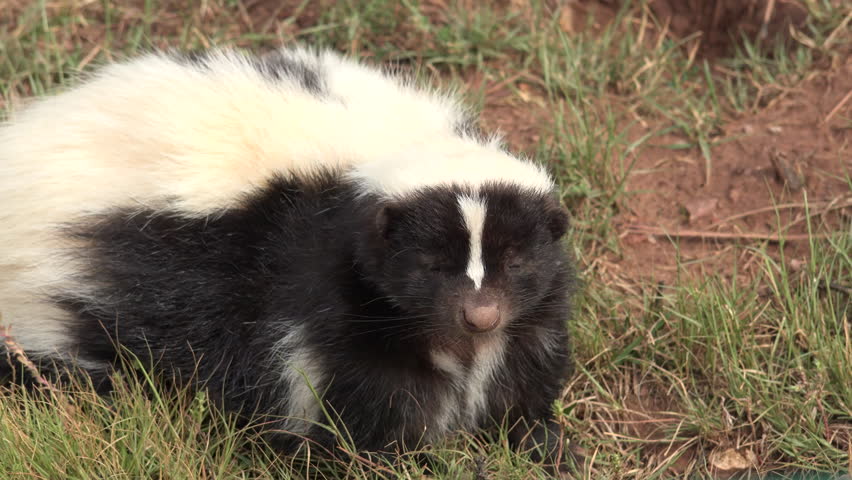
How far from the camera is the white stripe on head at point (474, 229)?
3.90m

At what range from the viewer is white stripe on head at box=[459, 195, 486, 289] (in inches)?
154

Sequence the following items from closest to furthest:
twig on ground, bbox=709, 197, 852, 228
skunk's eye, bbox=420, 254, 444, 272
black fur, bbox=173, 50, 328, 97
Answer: skunk's eye, bbox=420, 254, 444, 272, black fur, bbox=173, 50, 328, 97, twig on ground, bbox=709, 197, 852, 228

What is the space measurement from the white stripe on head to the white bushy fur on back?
0.46 m

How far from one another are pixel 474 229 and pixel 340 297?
67 centimetres

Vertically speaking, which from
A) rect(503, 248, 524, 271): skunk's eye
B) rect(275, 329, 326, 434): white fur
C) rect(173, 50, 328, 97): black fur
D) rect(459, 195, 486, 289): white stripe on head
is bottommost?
rect(275, 329, 326, 434): white fur

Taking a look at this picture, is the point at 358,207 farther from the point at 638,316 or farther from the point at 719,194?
the point at 719,194

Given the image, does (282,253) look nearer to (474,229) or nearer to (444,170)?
(444,170)

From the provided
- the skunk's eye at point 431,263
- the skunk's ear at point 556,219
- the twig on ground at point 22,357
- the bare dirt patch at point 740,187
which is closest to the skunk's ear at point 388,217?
the skunk's eye at point 431,263

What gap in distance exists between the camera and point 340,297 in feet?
14.0

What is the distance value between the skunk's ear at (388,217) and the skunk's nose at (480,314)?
398 millimetres

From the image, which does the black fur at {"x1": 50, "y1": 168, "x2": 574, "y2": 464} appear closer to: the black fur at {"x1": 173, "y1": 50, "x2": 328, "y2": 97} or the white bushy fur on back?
the white bushy fur on back

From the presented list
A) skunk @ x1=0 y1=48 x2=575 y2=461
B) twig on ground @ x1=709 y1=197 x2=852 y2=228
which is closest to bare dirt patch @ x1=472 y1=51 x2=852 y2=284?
twig on ground @ x1=709 y1=197 x2=852 y2=228

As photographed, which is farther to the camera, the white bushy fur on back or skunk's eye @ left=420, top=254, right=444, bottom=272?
the white bushy fur on back

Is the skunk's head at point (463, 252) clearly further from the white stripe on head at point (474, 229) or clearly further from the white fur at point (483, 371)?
the white fur at point (483, 371)
